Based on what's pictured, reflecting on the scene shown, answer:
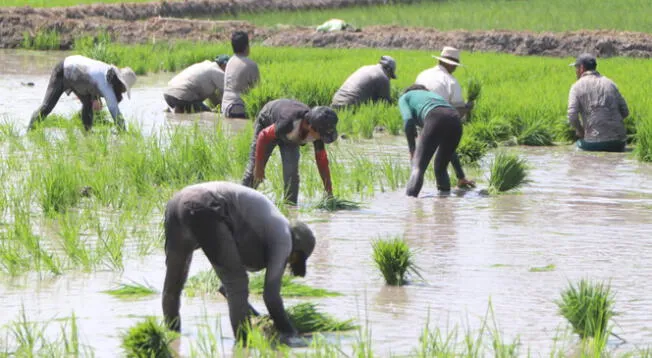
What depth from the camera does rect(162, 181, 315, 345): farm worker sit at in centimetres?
542

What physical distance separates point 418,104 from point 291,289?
379cm

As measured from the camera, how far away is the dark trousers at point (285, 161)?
8.82 metres

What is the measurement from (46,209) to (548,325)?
3.92m

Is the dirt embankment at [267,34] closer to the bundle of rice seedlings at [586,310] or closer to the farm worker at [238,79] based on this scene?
the farm worker at [238,79]

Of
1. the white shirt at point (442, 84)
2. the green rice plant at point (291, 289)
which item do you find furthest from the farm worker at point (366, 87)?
the green rice plant at point (291, 289)

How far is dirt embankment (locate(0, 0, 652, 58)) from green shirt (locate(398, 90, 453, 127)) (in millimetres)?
10676

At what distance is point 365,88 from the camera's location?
1419cm

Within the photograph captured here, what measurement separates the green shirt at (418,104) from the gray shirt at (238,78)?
15.7ft

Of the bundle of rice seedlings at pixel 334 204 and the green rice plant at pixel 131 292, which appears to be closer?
the green rice plant at pixel 131 292

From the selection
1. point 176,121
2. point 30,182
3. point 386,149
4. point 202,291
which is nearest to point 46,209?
point 30,182

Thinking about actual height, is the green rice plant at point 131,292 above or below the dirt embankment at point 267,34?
below

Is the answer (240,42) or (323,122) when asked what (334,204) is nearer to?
(323,122)

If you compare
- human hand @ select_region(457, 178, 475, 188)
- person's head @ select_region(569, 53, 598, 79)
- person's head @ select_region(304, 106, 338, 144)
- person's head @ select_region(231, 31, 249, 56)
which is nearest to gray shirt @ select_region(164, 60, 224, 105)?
person's head @ select_region(231, 31, 249, 56)

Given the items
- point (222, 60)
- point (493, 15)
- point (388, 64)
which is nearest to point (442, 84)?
point (388, 64)
